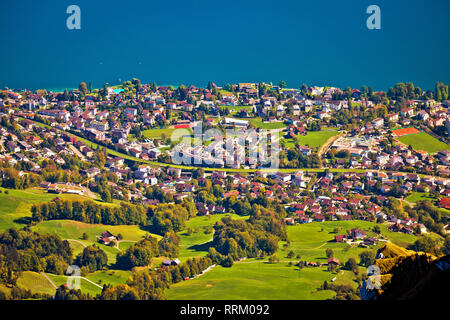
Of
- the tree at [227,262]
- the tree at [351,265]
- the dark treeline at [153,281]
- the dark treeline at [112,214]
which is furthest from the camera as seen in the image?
the dark treeline at [112,214]

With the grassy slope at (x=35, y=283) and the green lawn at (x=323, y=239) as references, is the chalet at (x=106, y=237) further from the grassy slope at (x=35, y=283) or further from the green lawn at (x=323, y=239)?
the green lawn at (x=323, y=239)

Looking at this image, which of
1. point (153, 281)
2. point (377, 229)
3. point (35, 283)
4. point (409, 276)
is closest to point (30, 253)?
point (35, 283)

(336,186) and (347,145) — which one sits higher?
(347,145)

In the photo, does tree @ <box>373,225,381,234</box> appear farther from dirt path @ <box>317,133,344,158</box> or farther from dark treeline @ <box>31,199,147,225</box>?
dark treeline @ <box>31,199,147,225</box>

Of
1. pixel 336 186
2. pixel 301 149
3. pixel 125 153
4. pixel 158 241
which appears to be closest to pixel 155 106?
pixel 125 153

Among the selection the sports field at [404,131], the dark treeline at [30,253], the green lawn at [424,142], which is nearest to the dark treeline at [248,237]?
the dark treeline at [30,253]

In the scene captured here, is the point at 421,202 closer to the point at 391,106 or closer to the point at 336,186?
the point at 336,186

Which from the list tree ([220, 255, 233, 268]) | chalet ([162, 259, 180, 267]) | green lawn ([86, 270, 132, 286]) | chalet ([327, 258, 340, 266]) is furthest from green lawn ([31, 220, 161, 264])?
chalet ([327, 258, 340, 266])
